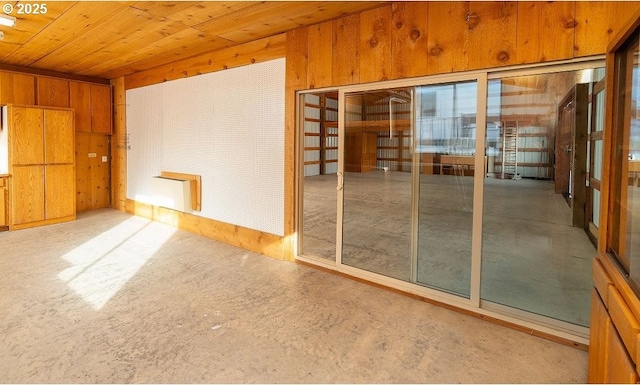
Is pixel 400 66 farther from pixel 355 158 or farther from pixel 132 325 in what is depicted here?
pixel 132 325

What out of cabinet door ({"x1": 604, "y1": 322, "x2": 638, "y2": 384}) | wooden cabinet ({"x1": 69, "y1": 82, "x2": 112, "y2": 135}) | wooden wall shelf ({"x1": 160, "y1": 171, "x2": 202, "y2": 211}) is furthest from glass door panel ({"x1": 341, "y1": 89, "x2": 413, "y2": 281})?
wooden cabinet ({"x1": 69, "y1": 82, "x2": 112, "y2": 135})

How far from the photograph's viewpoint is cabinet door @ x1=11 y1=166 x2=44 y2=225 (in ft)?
17.6

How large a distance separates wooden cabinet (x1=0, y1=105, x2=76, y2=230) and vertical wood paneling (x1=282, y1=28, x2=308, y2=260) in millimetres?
4189

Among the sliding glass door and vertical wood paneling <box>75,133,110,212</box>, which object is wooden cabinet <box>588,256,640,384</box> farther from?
vertical wood paneling <box>75,133,110,212</box>

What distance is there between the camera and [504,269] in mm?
3566

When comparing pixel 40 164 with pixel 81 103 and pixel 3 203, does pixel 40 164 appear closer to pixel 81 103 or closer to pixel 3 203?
pixel 3 203

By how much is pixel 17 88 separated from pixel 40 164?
1265 millimetres

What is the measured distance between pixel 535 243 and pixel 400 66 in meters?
2.61

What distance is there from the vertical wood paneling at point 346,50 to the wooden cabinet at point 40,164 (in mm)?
4850

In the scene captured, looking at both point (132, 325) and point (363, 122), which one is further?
point (363, 122)

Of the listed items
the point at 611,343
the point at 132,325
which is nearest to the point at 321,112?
the point at 132,325

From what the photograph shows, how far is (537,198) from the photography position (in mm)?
4695

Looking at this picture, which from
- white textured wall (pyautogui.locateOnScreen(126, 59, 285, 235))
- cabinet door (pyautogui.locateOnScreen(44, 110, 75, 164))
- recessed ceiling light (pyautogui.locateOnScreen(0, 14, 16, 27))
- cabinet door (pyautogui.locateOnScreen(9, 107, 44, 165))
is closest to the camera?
recessed ceiling light (pyautogui.locateOnScreen(0, 14, 16, 27))

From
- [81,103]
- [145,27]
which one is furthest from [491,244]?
[81,103]
